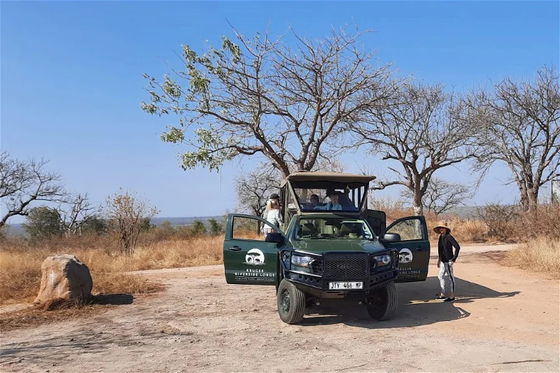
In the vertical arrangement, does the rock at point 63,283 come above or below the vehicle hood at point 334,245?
below

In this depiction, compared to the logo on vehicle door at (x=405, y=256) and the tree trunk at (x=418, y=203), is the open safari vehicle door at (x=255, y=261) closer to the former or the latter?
the logo on vehicle door at (x=405, y=256)

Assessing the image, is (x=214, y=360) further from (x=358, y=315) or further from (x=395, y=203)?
(x=395, y=203)

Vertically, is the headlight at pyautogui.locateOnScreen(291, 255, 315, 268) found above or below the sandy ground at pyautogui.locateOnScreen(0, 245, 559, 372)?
above

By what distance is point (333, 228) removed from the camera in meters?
9.02

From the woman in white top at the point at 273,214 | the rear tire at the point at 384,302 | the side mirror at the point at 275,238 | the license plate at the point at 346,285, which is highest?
the woman in white top at the point at 273,214

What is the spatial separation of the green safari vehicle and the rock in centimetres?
309

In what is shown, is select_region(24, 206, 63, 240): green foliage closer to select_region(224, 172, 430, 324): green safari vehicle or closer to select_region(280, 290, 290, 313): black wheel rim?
select_region(224, 172, 430, 324): green safari vehicle

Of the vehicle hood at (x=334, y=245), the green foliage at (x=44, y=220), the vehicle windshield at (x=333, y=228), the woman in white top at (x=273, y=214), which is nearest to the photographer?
the vehicle hood at (x=334, y=245)

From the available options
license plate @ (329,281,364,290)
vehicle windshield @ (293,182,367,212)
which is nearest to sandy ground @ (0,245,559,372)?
license plate @ (329,281,364,290)

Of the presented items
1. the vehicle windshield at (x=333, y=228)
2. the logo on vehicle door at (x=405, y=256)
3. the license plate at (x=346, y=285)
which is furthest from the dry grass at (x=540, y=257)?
the license plate at (x=346, y=285)

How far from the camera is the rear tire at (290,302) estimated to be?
7.61 metres

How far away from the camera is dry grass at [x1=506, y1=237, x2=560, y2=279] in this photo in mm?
12686

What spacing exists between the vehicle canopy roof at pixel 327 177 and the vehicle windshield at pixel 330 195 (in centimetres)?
16

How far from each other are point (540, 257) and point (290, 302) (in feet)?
29.1
